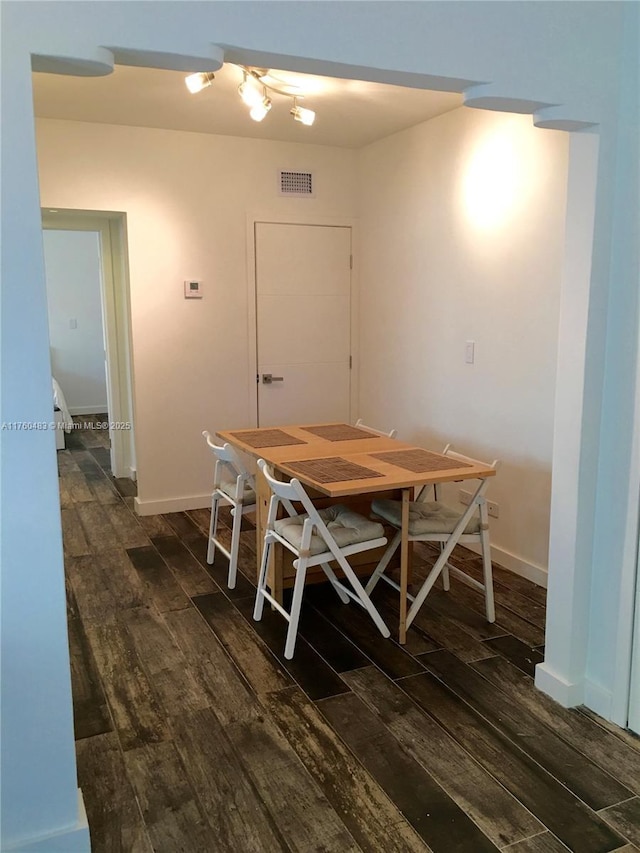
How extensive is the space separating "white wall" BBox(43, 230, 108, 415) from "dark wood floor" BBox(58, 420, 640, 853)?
19.0 feet

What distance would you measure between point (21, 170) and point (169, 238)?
10.6 feet

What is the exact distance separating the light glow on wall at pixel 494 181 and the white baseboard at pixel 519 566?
1789 mm

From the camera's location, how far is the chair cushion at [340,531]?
9.57ft

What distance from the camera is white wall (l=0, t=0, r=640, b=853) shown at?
1607 millimetres

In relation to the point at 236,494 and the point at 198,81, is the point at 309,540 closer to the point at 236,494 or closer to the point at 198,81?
the point at 236,494

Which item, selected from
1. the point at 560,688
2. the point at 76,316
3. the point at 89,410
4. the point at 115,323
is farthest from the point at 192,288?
the point at 89,410

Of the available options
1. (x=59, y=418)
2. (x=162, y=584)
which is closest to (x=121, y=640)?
(x=162, y=584)

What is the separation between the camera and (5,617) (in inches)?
67.0

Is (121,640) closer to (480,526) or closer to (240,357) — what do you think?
(480,526)

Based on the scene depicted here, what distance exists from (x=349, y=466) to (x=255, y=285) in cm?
229

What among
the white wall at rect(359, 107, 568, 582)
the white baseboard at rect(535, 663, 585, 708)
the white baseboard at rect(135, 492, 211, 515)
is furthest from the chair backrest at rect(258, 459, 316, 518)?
the white baseboard at rect(135, 492, 211, 515)

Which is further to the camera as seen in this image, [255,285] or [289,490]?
[255,285]

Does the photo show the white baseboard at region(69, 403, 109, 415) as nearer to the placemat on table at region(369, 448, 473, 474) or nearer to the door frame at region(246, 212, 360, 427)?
the door frame at region(246, 212, 360, 427)

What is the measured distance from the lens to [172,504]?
498cm
